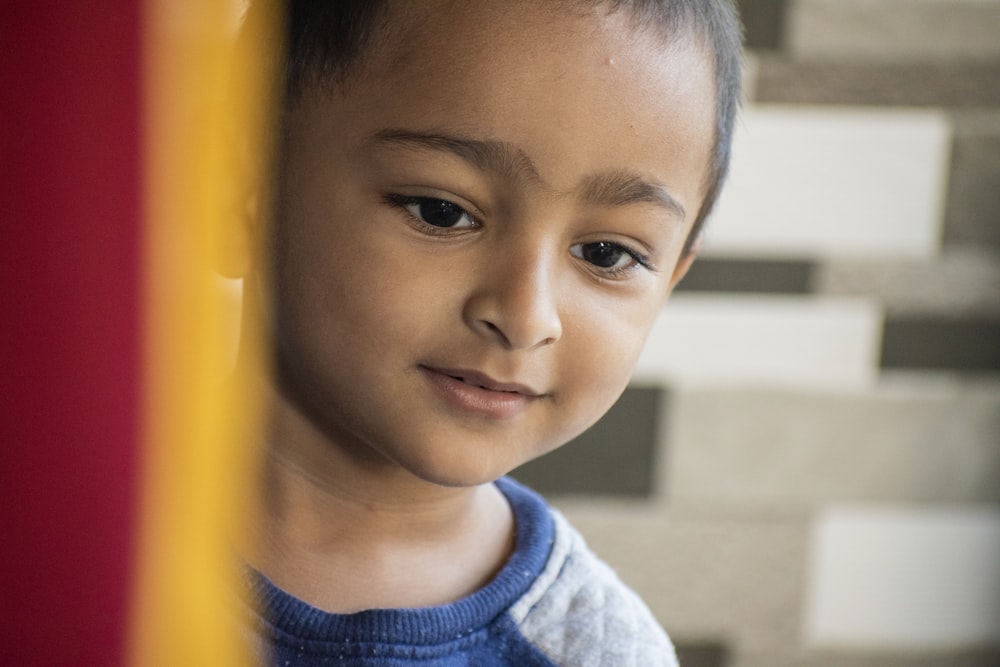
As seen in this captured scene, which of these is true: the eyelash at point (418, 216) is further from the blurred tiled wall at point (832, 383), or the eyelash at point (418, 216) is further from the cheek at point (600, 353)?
the blurred tiled wall at point (832, 383)

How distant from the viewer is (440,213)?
50 centimetres

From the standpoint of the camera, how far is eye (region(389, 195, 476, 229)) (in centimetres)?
50

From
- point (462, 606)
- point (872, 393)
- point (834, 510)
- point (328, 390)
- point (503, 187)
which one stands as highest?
point (503, 187)

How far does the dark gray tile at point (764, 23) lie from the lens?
116cm

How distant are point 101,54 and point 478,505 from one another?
1.34ft

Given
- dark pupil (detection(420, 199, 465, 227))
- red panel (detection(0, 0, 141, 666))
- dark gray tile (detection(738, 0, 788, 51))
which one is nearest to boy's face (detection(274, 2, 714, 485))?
dark pupil (detection(420, 199, 465, 227))

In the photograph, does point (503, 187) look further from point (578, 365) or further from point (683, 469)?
point (683, 469)

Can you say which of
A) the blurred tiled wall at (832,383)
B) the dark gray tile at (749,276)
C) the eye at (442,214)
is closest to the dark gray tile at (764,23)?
the blurred tiled wall at (832,383)

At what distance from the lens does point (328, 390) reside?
0.53 metres

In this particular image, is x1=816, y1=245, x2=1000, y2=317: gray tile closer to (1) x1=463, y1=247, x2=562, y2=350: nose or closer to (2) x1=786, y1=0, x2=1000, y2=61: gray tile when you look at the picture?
(2) x1=786, y1=0, x2=1000, y2=61: gray tile

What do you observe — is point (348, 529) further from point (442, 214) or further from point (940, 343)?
point (940, 343)

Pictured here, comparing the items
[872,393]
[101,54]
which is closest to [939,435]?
[872,393]

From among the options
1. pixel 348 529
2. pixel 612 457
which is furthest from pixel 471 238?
pixel 612 457

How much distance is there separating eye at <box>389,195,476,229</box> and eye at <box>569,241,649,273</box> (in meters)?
0.05
